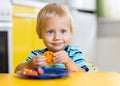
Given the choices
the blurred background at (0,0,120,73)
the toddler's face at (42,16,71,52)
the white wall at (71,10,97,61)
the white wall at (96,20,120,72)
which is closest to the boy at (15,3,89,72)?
the toddler's face at (42,16,71,52)

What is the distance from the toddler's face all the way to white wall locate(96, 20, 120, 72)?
2.67m

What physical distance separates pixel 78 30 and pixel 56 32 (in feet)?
7.68

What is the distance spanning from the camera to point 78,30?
335 cm

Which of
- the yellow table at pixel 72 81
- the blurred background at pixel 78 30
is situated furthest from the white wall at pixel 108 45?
the yellow table at pixel 72 81

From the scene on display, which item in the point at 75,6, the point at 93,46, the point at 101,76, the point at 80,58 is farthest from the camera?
the point at 93,46

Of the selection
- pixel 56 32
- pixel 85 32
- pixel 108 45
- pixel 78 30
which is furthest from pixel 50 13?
pixel 108 45

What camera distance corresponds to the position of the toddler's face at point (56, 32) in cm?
102

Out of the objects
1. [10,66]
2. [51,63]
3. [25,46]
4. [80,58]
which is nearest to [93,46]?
[25,46]

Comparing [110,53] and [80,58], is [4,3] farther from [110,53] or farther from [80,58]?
[110,53]

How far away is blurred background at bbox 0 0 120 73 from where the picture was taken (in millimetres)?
2227

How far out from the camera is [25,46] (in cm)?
249

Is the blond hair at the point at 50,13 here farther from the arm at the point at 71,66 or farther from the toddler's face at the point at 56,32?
the arm at the point at 71,66

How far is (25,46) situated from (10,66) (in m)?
0.31

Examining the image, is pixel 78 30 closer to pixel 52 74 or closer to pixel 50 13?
pixel 50 13
